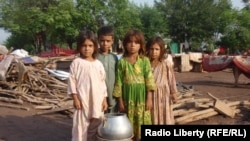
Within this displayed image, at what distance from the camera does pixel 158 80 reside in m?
3.94

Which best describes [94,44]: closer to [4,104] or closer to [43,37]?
[4,104]

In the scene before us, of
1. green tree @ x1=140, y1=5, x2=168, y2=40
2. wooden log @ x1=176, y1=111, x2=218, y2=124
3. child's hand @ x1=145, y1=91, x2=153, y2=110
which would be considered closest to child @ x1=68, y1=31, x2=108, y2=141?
child's hand @ x1=145, y1=91, x2=153, y2=110

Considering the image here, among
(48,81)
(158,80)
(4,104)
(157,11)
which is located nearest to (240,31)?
(157,11)

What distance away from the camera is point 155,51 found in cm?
390

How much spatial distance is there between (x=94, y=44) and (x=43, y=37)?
98.6 ft

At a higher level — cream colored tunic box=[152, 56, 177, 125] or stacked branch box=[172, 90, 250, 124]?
cream colored tunic box=[152, 56, 177, 125]

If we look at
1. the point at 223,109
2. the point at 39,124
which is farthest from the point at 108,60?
the point at 223,109

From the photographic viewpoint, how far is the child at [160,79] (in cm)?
392

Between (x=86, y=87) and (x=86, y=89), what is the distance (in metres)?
0.02

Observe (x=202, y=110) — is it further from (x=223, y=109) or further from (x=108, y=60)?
(x=108, y=60)

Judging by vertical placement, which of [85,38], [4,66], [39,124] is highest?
[85,38]

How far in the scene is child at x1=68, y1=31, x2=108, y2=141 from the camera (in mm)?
3592

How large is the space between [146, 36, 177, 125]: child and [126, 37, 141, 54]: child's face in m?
0.27

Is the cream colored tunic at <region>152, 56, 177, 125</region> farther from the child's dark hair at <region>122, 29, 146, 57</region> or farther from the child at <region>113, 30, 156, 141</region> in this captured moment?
the child's dark hair at <region>122, 29, 146, 57</region>
